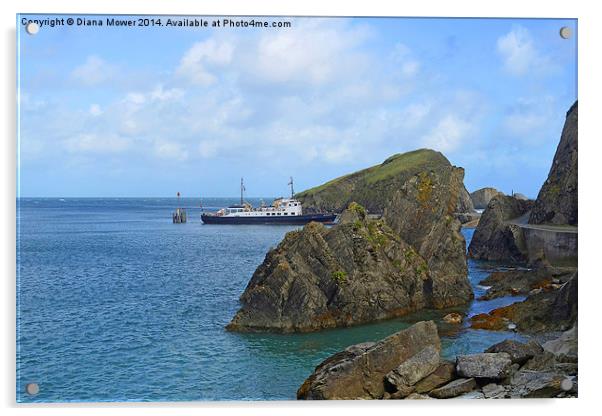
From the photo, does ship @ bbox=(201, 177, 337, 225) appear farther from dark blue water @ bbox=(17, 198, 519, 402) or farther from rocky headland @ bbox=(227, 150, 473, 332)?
dark blue water @ bbox=(17, 198, 519, 402)

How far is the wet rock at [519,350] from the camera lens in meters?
10.4

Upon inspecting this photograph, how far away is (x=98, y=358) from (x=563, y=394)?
886 centimetres

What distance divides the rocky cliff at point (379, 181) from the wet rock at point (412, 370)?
191 inches

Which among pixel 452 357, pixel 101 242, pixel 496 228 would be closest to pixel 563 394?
pixel 452 357

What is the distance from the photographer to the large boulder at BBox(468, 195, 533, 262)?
84.4 feet

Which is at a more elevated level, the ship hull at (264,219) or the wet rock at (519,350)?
the ship hull at (264,219)

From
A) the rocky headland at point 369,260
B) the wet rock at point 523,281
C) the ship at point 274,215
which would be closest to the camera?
the wet rock at point 523,281

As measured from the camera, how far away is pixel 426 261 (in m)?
18.9


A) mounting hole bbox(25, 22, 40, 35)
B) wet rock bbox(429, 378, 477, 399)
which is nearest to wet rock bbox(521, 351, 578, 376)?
wet rock bbox(429, 378, 477, 399)

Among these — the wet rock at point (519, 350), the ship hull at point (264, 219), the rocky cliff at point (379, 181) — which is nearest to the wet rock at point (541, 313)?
the wet rock at point (519, 350)

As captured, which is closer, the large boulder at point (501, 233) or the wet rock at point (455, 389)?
the wet rock at point (455, 389)

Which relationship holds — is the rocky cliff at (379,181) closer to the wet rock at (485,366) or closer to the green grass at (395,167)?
the green grass at (395,167)

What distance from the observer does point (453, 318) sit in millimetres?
14633

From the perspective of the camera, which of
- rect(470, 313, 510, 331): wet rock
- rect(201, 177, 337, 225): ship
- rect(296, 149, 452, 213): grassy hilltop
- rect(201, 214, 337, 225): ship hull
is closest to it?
rect(296, 149, 452, 213): grassy hilltop
